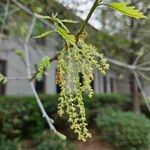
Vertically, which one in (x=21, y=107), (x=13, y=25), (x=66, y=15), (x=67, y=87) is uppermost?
(x=13, y=25)

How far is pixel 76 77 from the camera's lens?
1.41 m

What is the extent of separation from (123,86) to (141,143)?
12369mm

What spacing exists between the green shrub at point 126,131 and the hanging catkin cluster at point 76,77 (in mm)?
8806

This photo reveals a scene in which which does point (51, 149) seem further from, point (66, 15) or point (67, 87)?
point (67, 87)

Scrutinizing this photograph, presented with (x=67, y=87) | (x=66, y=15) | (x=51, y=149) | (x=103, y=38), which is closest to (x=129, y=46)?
(x=103, y=38)

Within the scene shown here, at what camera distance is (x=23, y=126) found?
11688 millimetres

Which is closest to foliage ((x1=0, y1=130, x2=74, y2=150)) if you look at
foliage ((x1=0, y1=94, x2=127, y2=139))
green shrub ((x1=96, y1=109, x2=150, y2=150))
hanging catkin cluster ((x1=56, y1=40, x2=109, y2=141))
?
foliage ((x1=0, y1=94, x2=127, y2=139))

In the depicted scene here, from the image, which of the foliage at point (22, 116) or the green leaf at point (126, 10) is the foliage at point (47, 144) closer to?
the foliage at point (22, 116)

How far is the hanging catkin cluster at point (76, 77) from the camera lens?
135 centimetres

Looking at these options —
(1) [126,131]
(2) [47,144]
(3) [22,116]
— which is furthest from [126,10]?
(3) [22,116]

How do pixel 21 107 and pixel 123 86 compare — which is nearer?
pixel 21 107

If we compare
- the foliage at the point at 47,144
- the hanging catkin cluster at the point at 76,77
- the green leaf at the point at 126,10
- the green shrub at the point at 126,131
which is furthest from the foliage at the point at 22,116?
the green leaf at the point at 126,10

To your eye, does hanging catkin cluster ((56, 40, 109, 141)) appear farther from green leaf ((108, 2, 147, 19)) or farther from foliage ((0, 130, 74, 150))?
foliage ((0, 130, 74, 150))

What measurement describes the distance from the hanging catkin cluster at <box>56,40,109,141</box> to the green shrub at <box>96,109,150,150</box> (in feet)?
28.9
